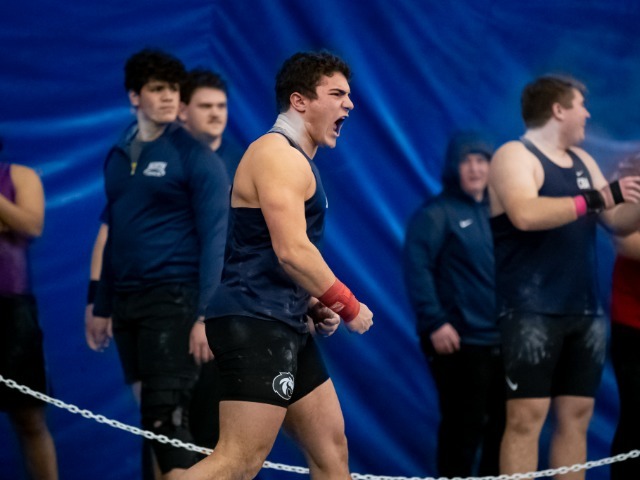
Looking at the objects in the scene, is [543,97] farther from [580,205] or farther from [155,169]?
[155,169]

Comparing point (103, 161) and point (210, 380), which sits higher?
point (103, 161)

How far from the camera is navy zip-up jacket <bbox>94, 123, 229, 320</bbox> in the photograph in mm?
4984

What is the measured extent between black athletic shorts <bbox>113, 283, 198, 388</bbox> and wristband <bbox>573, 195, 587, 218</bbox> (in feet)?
5.72

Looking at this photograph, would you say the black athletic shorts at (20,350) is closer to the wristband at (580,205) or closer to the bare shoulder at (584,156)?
the wristband at (580,205)

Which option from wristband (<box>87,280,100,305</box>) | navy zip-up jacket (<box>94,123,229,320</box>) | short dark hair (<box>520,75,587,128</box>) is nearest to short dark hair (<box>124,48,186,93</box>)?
navy zip-up jacket (<box>94,123,229,320</box>)

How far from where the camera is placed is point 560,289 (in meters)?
4.95

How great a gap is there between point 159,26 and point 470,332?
6.87ft

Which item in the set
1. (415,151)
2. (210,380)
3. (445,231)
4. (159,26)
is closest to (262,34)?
(159,26)

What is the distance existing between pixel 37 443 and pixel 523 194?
2492 mm

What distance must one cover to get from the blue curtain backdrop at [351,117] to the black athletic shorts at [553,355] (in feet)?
1.85

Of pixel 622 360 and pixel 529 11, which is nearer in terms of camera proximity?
pixel 622 360

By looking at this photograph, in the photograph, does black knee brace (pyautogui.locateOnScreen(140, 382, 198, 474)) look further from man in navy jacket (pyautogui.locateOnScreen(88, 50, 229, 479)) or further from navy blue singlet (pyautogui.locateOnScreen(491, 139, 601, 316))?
navy blue singlet (pyautogui.locateOnScreen(491, 139, 601, 316))

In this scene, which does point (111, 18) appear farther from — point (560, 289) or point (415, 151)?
point (560, 289)

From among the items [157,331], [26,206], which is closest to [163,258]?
[157,331]
